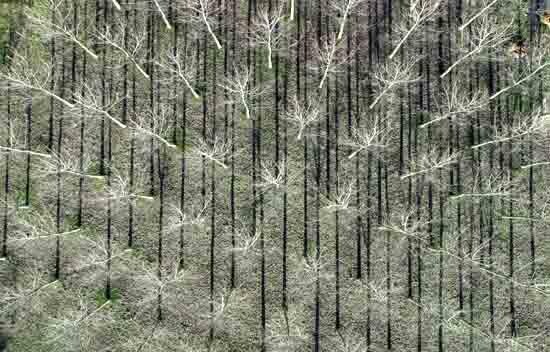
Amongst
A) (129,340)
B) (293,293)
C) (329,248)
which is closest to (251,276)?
(293,293)

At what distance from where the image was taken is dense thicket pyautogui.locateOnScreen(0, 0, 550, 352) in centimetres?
1415

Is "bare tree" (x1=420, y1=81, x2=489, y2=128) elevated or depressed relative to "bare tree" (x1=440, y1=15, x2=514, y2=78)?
depressed

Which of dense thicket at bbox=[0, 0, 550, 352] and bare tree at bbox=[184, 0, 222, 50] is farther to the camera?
bare tree at bbox=[184, 0, 222, 50]

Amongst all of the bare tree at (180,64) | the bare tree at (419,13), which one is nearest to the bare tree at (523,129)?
the bare tree at (419,13)

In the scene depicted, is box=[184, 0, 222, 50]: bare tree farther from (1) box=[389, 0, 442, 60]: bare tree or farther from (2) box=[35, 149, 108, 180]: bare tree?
(1) box=[389, 0, 442, 60]: bare tree

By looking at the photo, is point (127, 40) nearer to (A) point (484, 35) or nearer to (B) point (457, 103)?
(B) point (457, 103)

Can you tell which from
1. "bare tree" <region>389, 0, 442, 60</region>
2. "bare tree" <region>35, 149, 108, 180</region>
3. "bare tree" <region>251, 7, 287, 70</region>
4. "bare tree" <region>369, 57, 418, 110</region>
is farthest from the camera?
"bare tree" <region>251, 7, 287, 70</region>

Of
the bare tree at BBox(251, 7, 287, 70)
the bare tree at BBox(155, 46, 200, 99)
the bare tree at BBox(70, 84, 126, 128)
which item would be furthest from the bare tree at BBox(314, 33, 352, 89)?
the bare tree at BBox(70, 84, 126, 128)

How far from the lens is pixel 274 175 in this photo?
14.5m

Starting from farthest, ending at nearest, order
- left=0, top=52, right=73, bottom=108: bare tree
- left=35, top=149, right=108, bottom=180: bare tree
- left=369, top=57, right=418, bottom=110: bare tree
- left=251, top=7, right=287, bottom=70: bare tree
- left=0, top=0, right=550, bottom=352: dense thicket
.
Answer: left=251, top=7, right=287, bottom=70: bare tree, left=369, top=57, right=418, bottom=110: bare tree, left=0, top=52, right=73, bottom=108: bare tree, left=35, top=149, right=108, bottom=180: bare tree, left=0, top=0, right=550, bottom=352: dense thicket

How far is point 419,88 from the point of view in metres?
14.9

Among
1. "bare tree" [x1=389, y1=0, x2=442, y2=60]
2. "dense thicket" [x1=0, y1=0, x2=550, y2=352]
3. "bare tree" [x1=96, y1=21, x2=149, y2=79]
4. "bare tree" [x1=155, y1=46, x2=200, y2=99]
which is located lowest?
"dense thicket" [x1=0, y1=0, x2=550, y2=352]

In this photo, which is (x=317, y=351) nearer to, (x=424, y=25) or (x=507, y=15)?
(x=424, y=25)

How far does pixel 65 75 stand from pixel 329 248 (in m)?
10.9
